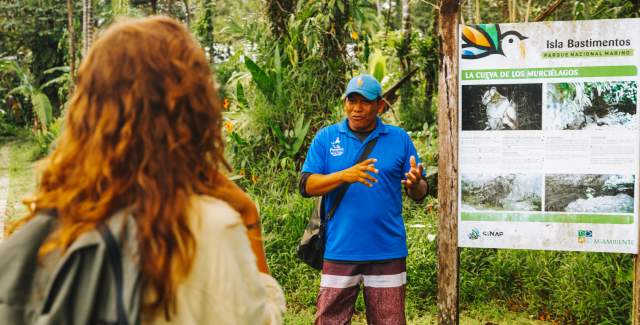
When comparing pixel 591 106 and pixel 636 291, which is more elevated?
pixel 591 106

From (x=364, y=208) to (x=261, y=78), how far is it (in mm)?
3904

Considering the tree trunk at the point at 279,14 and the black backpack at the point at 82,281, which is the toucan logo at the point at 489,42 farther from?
the tree trunk at the point at 279,14

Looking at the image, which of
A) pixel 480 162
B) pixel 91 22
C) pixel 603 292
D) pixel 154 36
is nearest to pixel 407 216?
pixel 603 292

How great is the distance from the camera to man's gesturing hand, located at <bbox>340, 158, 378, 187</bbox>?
12.2 feet

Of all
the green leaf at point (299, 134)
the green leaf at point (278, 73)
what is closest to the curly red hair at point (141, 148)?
the green leaf at point (299, 134)

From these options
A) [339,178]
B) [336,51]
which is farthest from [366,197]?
[336,51]

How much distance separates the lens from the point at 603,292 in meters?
5.34

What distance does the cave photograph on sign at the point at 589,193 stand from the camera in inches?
161

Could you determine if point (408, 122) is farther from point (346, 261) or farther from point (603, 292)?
point (346, 261)

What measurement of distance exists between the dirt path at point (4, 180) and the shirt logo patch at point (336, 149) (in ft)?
19.2

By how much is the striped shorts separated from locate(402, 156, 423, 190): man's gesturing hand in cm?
46

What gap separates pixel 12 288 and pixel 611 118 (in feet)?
11.6

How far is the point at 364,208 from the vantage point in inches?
155

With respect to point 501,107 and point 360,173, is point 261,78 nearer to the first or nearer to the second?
point 501,107
